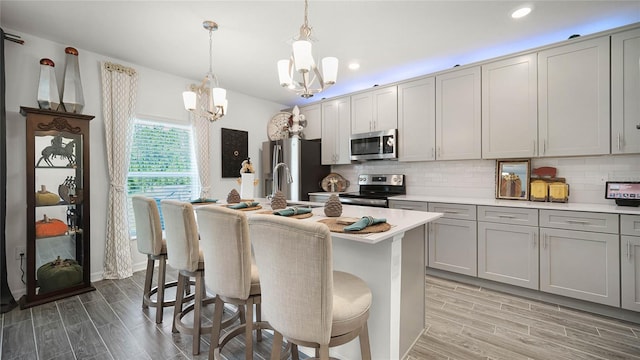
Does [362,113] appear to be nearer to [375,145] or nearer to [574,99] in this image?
[375,145]

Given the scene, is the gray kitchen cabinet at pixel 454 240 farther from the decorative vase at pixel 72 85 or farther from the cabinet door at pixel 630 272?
the decorative vase at pixel 72 85

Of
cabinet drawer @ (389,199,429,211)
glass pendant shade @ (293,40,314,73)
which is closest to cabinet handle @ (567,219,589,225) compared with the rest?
cabinet drawer @ (389,199,429,211)

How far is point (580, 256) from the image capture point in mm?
2428

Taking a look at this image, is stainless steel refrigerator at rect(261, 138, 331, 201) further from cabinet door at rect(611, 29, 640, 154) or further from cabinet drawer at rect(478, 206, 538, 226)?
A: cabinet door at rect(611, 29, 640, 154)

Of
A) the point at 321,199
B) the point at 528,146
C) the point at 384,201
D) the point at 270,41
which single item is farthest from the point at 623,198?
the point at 270,41

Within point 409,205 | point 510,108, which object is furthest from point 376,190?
point 510,108

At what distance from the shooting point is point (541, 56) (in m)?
2.81

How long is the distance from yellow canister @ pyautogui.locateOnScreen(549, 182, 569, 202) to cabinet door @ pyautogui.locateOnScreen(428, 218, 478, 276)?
33.4 inches

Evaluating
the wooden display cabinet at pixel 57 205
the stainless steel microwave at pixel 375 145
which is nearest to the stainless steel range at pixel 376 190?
the stainless steel microwave at pixel 375 145

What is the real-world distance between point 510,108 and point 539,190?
0.95m

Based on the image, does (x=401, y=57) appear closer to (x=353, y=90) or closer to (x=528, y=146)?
(x=353, y=90)

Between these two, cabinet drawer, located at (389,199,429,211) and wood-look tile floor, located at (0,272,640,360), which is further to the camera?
cabinet drawer, located at (389,199,429,211)

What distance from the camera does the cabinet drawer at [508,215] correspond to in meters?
2.65

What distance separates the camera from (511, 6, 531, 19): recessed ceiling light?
7.47 ft
